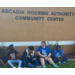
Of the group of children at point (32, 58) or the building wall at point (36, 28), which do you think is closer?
the group of children at point (32, 58)

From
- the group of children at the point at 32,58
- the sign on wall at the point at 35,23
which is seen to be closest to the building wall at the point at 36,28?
the sign on wall at the point at 35,23

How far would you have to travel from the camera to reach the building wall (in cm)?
549

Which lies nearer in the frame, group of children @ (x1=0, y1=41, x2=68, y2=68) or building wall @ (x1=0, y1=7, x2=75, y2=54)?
group of children @ (x1=0, y1=41, x2=68, y2=68)

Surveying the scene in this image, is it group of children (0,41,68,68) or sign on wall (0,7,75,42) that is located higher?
sign on wall (0,7,75,42)

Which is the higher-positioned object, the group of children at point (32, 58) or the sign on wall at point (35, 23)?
the sign on wall at point (35, 23)

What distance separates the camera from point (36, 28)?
567 cm

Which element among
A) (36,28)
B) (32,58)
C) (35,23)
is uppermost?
(35,23)

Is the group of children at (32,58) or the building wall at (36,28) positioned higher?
the building wall at (36,28)

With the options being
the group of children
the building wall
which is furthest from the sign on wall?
the group of children

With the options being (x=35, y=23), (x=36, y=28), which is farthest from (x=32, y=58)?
(x=35, y=23)

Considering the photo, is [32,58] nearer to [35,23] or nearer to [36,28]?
[36,28]

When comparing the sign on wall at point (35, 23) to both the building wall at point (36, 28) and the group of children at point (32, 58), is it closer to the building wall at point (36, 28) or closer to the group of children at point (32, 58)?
the building wall at point (36, 28)

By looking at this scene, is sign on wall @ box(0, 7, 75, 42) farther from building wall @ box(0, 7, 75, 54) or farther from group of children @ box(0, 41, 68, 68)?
group of children @ box(0, 41, 68, 68)

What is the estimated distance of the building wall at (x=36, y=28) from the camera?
216 inches
